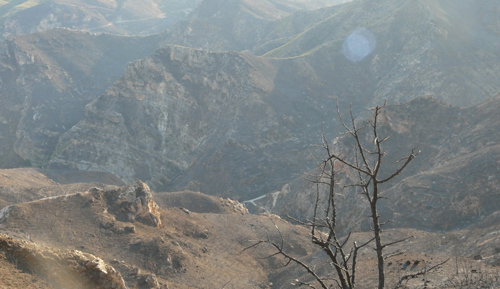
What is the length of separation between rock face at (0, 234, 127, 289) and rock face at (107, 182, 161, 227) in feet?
46.4

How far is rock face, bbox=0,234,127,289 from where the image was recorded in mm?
12133

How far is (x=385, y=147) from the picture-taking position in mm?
43062

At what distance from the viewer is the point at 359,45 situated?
3140 inches

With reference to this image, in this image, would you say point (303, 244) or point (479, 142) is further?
point (479, 142)

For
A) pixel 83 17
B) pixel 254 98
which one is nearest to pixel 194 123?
pixel 254 98

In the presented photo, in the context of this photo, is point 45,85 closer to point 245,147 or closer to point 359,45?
point 245,147

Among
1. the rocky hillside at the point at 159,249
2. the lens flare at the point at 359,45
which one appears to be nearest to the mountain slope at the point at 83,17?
the lens flare at the point at 359,45

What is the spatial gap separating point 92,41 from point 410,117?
8738cm

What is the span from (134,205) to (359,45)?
64.5 metres

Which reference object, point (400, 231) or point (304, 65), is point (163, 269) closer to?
point (400, 231)

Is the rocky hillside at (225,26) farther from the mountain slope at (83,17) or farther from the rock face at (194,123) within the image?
the mountain slope at (83,17)

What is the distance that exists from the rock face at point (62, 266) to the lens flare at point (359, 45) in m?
71.7

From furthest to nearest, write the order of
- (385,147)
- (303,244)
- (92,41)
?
1. (92,41)
2. (385,147)
3. (303,244)

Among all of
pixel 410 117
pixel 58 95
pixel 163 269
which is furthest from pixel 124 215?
pixel 58 95
